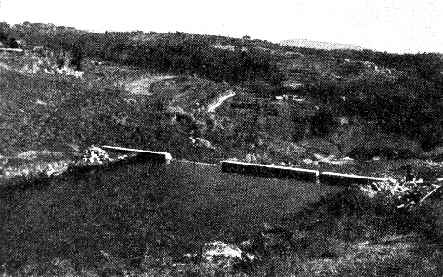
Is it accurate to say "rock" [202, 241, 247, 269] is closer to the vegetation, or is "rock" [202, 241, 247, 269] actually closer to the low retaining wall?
the vegetation

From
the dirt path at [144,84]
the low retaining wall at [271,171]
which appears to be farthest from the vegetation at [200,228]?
the dirt path at [144,84]

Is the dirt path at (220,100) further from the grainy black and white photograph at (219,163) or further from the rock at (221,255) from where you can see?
the rock at (221,255)

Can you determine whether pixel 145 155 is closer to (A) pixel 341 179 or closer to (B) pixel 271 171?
(B) pixel 271 171

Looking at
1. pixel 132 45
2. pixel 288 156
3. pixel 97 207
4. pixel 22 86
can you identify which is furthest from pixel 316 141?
pixel 132 45

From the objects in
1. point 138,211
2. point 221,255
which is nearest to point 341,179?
point 138,211

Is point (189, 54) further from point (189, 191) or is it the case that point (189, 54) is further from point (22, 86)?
point (189, 191)
